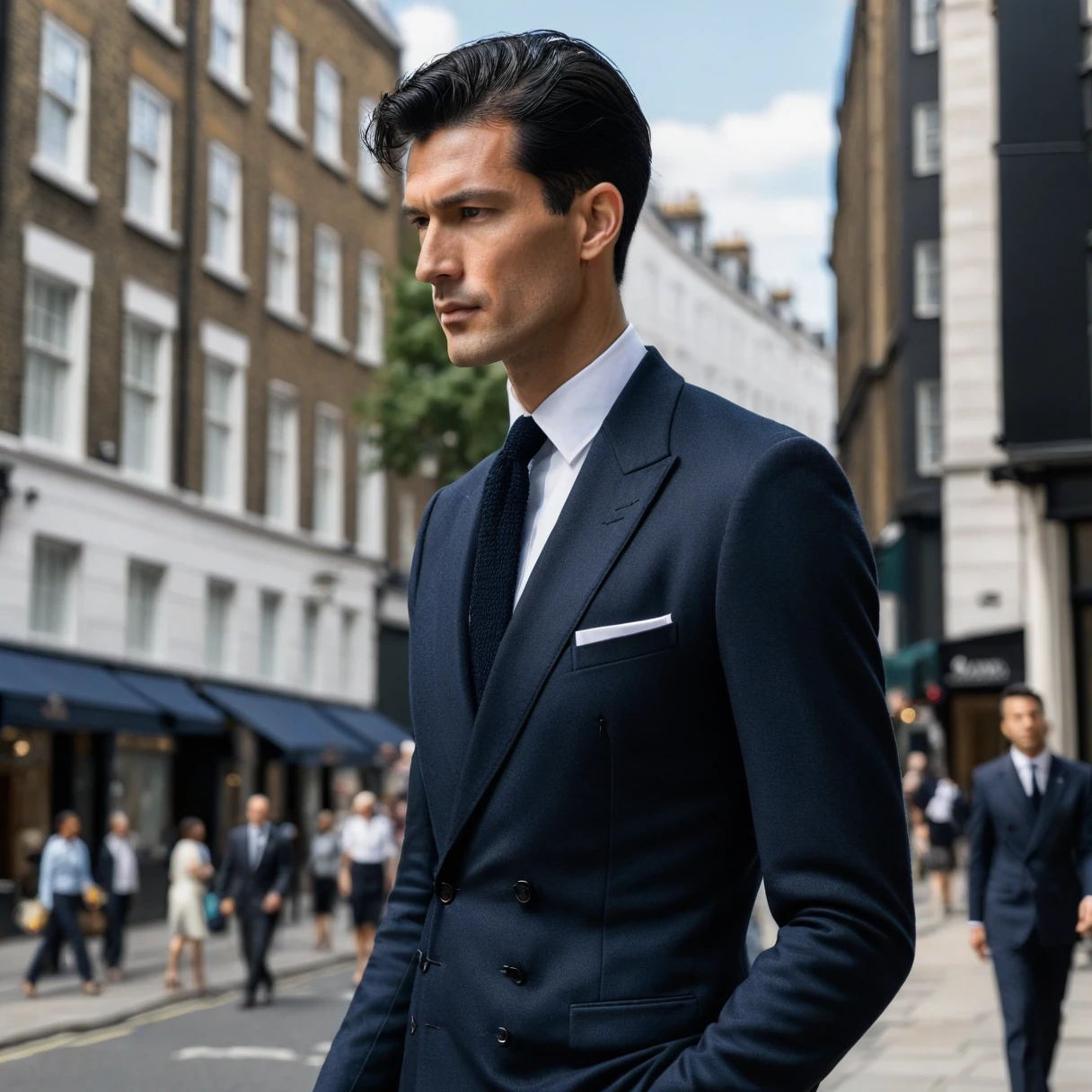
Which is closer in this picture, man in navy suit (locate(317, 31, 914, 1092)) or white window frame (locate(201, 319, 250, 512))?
man in navy suit (locate(317, 31, 914, 1092))

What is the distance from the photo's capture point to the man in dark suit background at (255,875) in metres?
17.4

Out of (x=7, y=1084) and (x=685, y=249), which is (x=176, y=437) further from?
(x=685, y=249)

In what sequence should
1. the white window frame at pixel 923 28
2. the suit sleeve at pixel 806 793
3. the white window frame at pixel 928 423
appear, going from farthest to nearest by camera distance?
the white window frame at pixel 923 28, the white window frame at pixel 928 423, the suit sleeve at pixel 806 793

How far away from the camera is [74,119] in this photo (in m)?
25.1

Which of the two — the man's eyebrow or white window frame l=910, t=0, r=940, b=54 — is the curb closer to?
the man's eyebrow

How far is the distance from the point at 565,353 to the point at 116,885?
18773 mm

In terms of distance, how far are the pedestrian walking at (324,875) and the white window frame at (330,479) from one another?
29.7 ft

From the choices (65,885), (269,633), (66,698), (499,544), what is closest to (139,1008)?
(65,885)

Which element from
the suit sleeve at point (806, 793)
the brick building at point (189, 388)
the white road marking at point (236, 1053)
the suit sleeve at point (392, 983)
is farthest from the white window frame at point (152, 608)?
the suit sleeve at point (806, 793)

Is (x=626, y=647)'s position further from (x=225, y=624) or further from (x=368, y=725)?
(x=368, y=725)

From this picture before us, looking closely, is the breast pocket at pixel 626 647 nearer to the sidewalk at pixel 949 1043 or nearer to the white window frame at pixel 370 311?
the sidewalk at pixel 949 1043

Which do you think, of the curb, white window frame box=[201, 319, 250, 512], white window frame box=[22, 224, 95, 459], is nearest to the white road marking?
the curb

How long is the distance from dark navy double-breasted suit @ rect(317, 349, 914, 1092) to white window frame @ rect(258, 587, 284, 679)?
29.1m

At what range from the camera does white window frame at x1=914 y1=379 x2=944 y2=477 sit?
126 ft
